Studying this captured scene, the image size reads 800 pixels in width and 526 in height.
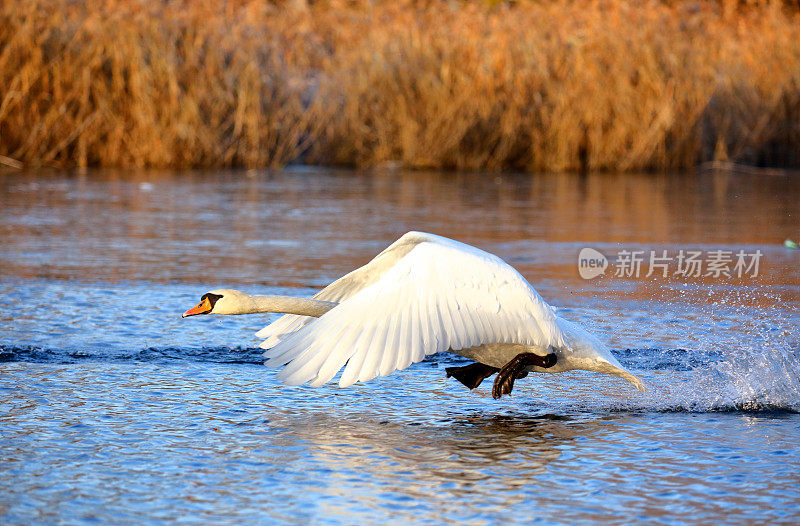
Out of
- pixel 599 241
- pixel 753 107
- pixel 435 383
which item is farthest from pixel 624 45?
pixel 435 383

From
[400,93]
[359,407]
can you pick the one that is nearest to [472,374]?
[359,407]

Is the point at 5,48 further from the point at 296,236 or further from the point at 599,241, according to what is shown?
the point at 599,241

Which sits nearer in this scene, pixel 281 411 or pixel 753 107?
pixel 281 411

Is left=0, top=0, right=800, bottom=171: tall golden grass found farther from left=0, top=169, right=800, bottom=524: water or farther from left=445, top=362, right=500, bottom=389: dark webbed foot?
left=445, top=362, right=500, bottom=389: dark webbed foot

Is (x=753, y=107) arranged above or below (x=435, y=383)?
above

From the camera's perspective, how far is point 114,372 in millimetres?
5387

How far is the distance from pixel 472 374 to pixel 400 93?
39.2ft

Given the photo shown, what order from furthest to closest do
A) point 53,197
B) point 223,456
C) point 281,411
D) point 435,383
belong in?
1. point 53,197
2. point 435,383
3. point 281,411
4. point 223,456

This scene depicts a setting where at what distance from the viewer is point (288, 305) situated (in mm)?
Result: 4941

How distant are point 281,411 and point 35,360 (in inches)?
55.6

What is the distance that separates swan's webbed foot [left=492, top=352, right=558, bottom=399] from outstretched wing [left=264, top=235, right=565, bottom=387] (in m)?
0.09

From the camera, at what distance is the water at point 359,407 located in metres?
3.68

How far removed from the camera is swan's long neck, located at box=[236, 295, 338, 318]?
4887 mm

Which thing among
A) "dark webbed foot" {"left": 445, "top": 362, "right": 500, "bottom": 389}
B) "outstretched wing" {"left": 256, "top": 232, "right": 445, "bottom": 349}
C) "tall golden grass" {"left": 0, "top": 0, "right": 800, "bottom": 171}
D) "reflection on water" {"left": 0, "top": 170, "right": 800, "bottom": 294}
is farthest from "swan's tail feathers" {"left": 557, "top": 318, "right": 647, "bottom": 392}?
"tall golden grass" {"left": 0, "top": 0, "right": 800, "bottom": 171}
